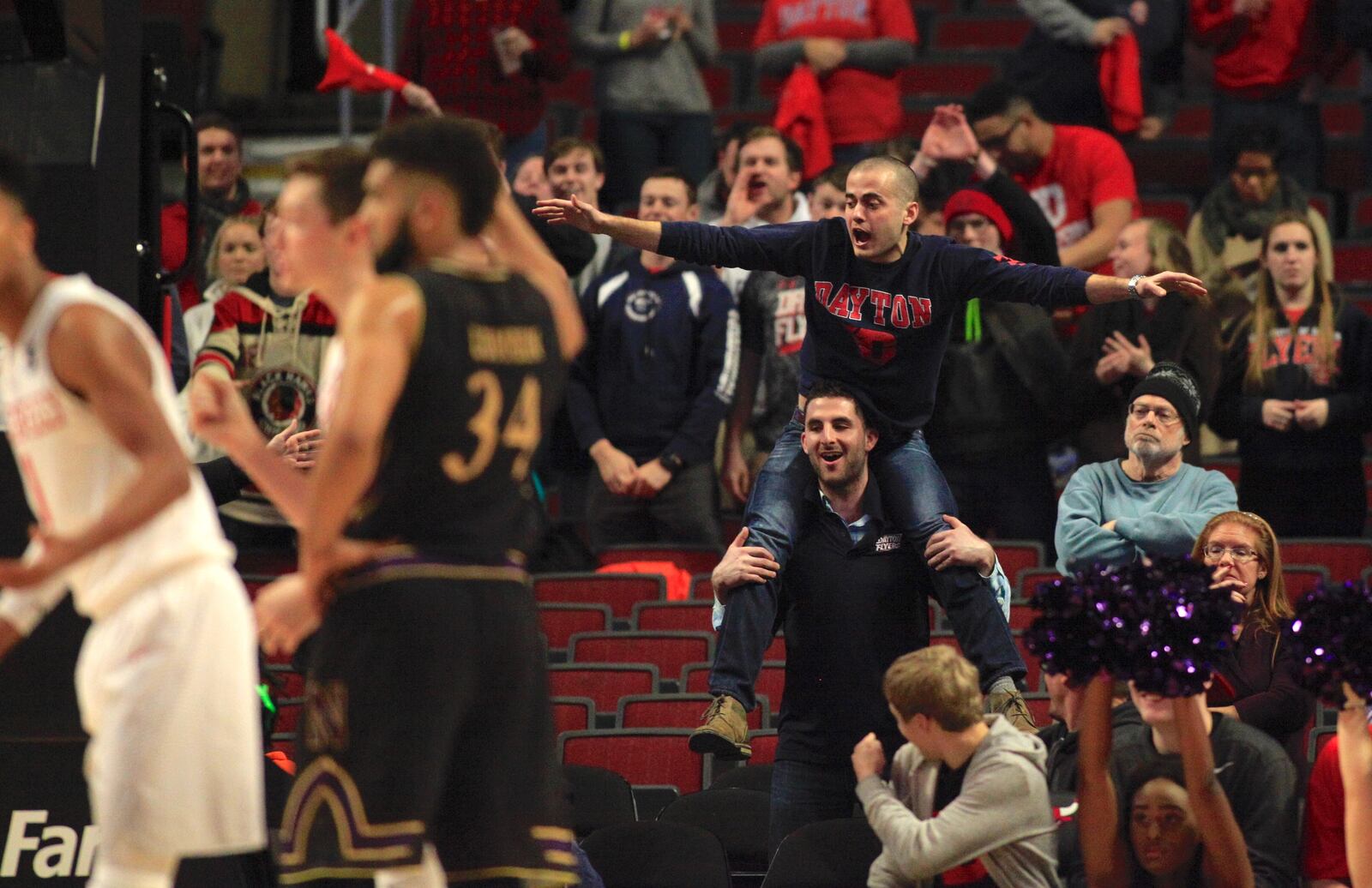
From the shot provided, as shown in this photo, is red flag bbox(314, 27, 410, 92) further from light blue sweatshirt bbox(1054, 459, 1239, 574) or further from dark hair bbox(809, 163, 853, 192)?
light blue sweatshirt bbox(1054, 459, 1239, 574)

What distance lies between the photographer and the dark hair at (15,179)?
139 inches

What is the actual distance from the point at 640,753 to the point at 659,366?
2.33 m

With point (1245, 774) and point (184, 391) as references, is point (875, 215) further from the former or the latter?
point (184, 391)

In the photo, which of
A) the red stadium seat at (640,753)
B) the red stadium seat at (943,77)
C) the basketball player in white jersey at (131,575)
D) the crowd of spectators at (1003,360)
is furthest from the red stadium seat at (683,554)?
the red stadium seat at (943,77)

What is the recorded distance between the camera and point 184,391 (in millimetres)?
7238

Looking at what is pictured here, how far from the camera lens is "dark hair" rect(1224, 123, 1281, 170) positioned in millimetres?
9312

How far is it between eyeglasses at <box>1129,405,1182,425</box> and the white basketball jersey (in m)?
3.90

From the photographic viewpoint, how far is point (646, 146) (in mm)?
9961

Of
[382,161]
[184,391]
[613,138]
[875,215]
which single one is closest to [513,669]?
[382,161]

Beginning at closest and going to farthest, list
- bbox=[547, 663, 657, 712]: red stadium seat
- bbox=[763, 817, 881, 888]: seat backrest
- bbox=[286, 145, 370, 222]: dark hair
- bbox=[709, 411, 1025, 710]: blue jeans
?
bbox=[286, 145, 370, 222]: dark hair < bbox=[763, 817, 881, 888]: seat backrest < bbox=[709, 411, 1025, 710]: blue jeans < bbox=[547, 663, 657, 712]: red stadium seat

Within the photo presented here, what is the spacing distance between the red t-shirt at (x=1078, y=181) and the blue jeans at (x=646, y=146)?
175 cm

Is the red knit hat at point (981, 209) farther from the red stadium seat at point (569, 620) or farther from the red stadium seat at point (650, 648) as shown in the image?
the red stadium seat at point (569, 620)

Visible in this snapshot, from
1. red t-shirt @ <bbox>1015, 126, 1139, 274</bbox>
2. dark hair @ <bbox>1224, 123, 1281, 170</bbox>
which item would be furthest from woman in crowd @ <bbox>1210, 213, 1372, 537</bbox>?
dark hair @ <bbox>1224, 123, 1281, 170</bbox>

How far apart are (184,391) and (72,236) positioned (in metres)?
2.09
